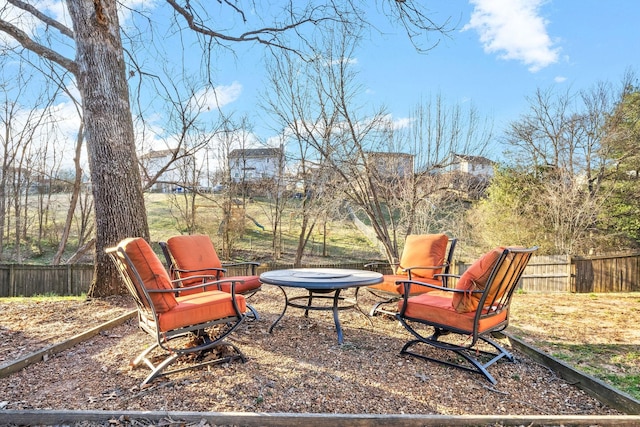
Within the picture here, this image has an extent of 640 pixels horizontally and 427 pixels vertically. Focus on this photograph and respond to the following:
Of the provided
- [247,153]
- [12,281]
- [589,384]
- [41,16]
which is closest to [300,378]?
[589,384]

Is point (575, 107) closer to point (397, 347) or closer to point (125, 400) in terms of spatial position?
point (397, 347)

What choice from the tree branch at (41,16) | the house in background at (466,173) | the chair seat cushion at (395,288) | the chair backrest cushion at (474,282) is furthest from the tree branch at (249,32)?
the chair backrest cushion at (474,282)

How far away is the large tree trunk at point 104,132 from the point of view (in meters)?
4.82

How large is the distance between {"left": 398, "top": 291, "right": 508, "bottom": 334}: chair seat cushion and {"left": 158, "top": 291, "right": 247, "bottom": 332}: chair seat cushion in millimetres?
1430

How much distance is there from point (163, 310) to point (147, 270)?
1.00 ft

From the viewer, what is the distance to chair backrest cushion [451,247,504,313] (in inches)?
103

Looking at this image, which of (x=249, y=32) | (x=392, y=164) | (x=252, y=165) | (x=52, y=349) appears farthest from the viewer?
(x=252, y=165)

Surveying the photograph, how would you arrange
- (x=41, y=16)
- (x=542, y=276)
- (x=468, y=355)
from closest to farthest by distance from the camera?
1. (x=468, y=355)
2. (x=41, y=16)
3. (x=542, y=276)

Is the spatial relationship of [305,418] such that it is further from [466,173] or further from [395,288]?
[466,173]

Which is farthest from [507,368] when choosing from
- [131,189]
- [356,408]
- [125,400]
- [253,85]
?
[253,85]

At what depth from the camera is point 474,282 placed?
8.73 feet

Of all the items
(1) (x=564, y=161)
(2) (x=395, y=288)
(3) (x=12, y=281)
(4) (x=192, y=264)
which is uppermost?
(1) (x=564, y=161)

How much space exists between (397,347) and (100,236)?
4.11 meters

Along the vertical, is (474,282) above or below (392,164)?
below
